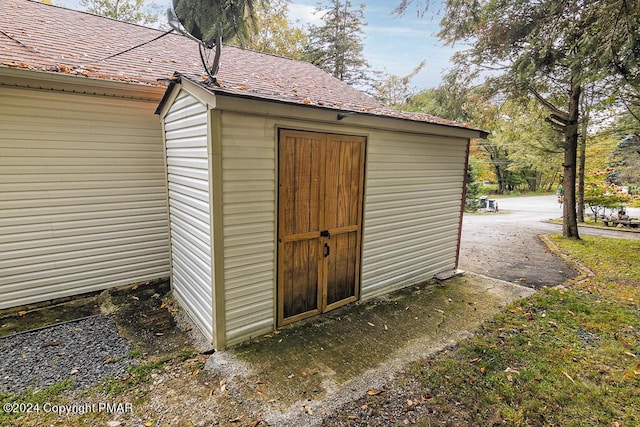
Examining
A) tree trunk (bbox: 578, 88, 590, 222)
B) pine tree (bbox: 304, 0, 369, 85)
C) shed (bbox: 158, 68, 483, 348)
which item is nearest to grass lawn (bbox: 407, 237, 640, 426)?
shed (bbox: 158, 68, 483, 348)

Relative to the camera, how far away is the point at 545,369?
301cm

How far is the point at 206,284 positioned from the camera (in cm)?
329

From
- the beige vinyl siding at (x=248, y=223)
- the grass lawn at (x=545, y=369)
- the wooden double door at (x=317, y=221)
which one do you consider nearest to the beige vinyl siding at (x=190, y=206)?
the beige vinyl siding at (x=248, y=223)

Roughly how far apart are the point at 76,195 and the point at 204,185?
2.47m

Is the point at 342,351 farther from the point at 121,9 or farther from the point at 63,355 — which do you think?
the point at 121,9

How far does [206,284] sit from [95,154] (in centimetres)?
271

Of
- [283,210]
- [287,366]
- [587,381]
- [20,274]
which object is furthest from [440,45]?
[20,274]

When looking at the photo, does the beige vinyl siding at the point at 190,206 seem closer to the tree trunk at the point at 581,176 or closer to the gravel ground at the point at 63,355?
the gravel ground at the point at 63,355

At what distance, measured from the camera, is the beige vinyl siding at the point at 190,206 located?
3.15 metres

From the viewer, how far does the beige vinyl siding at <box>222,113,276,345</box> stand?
3.04 metres

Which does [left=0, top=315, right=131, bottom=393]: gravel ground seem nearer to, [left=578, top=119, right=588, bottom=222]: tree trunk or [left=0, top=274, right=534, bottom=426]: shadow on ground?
[left=0, top=274, right=534, bottom=426]: shadow on ground

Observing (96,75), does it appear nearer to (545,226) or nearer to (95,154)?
(95,154)

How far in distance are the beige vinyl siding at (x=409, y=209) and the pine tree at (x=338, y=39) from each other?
515 inches

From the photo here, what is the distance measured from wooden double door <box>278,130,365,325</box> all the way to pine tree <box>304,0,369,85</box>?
14.3 m
